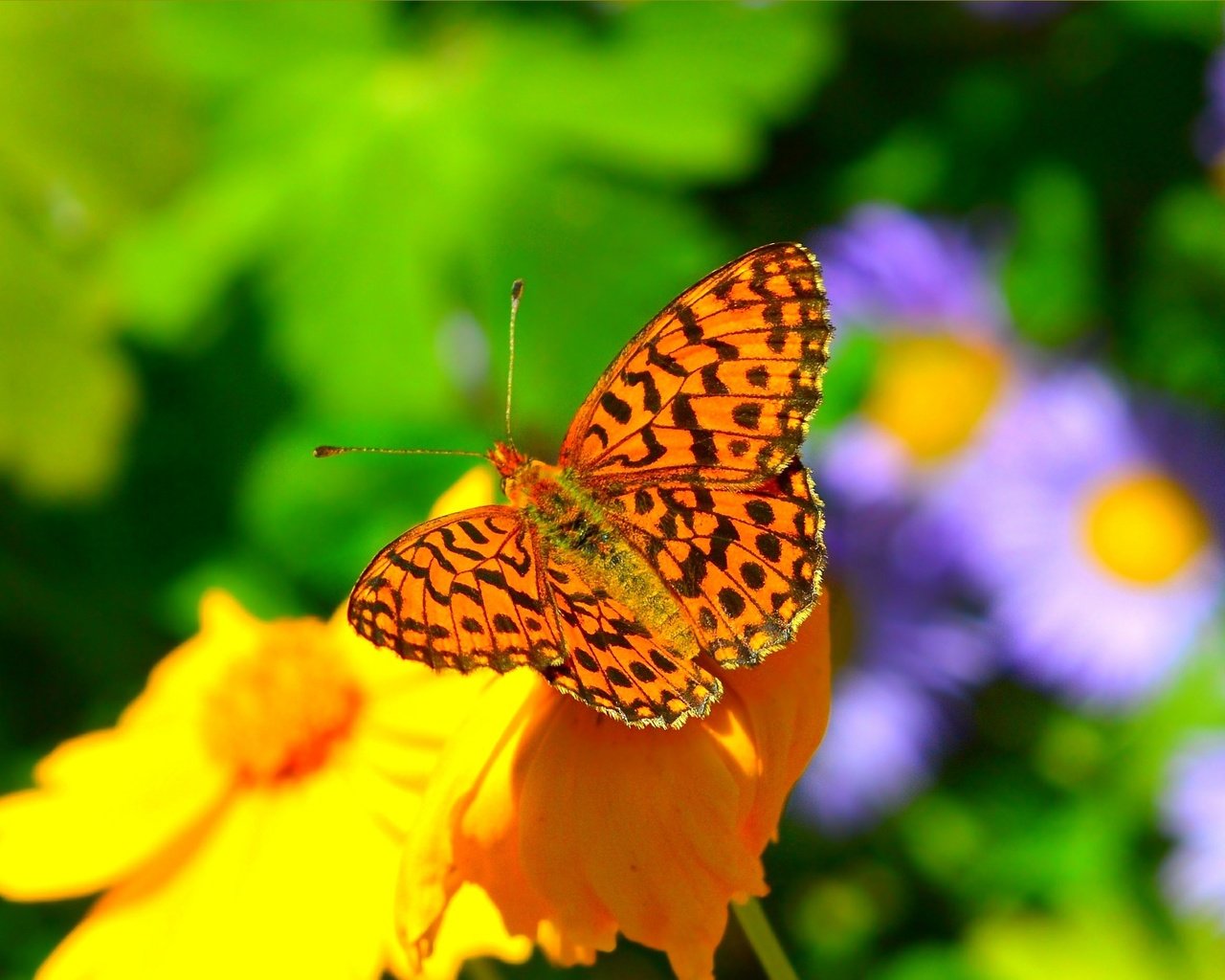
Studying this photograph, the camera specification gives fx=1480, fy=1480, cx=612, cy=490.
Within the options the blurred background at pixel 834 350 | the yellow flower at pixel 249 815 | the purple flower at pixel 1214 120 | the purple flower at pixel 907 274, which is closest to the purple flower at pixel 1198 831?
the blurred background at pixel 834 350

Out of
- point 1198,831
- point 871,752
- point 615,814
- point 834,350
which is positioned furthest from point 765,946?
point 871,752

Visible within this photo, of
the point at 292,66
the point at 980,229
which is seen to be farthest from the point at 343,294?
the point at 980,229

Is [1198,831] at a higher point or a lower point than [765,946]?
lower

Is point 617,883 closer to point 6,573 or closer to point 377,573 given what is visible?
point 377,573

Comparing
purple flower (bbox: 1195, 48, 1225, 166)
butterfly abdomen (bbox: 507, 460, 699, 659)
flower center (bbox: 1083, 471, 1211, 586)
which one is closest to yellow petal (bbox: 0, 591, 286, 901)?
butterfly abdomen (bbox: 507, 460, 699, 659)

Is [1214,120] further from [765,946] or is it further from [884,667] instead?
[765,946]

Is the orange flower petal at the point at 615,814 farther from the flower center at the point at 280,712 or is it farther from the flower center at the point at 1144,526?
→ the flower center at the point at 1144,526
